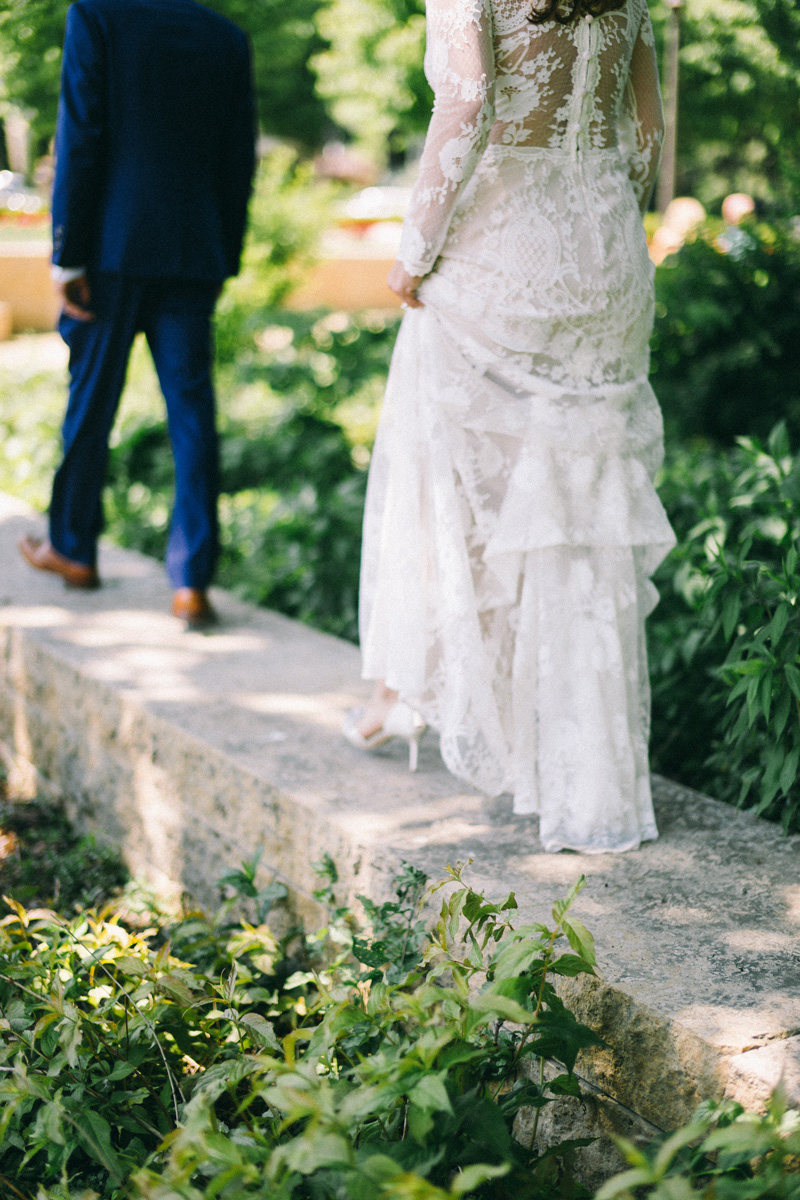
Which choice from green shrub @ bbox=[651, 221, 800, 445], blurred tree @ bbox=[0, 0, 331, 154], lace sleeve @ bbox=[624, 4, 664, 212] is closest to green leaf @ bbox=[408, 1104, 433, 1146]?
lace sleeve @ bbox=[624, 4, 664, 212]

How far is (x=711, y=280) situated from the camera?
5.48 metres

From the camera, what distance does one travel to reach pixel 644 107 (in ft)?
7.68

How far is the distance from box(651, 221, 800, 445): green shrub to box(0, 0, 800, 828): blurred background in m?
0.01

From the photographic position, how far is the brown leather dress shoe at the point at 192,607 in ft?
11.8

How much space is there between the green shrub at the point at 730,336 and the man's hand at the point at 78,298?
3.11 metres

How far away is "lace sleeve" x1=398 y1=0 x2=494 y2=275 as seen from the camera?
6.86 ft

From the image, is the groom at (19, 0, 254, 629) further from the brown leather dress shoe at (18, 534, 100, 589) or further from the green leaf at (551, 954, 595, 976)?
the green leaf at (551, 954, 595, 976)

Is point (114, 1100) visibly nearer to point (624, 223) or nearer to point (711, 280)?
point (624, 223)

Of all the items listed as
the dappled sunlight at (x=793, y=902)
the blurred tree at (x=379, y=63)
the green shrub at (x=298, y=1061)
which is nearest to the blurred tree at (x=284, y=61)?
the blurred tree at (x=379, y=63)

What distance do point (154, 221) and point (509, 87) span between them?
152 cm

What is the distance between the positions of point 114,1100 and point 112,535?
3775 millimetres

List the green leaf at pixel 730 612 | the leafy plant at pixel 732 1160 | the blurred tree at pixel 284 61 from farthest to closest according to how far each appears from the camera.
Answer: the blurred tree at pixel 284 61 < the green leaf at pixel 730 612 < the leafy plant at pixel 732 1160

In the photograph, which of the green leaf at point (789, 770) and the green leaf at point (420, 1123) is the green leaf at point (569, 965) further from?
the green leaf at point (789, 770)

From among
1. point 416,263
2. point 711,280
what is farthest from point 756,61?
point 416,263
